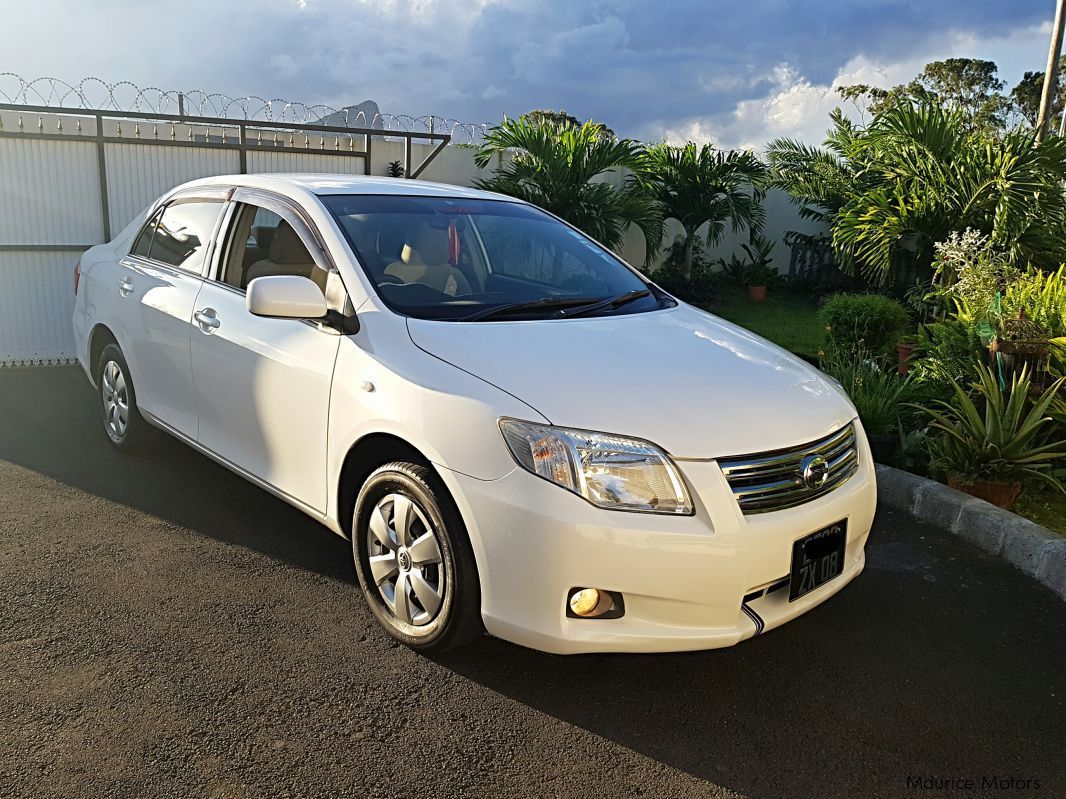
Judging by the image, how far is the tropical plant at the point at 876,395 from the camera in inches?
209

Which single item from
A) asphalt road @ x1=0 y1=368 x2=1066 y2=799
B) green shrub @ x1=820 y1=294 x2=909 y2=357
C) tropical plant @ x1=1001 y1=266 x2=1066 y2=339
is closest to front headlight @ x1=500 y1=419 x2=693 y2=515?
asphalt road @ x1=0 y1=368 x2=1066 y2=799

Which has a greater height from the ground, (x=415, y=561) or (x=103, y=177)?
(x=103, y=177)

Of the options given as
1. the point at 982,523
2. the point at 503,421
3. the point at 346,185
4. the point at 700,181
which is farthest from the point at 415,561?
the point at 700,181

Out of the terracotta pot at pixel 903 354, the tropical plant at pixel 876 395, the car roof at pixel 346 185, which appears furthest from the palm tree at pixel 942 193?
the car roof at pixel 346 185

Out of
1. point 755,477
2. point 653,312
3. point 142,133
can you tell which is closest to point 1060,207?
point 653,312

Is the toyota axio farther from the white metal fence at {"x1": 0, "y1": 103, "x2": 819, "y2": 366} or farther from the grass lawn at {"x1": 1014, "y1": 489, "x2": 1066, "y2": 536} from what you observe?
the white metal fence at {"x1": 0, "y1": 103, "x2": 819, "y2": 366}

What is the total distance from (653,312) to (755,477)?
122cm

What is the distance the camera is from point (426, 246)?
149 inches

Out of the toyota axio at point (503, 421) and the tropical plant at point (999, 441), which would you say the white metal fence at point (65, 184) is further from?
the tropical plant at point (999, 441)

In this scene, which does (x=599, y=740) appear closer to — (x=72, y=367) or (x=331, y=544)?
(x=331, y=544)

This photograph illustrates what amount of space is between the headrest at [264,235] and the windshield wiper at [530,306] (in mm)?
1126

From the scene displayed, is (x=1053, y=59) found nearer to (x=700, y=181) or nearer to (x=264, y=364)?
(x=700, y=181)

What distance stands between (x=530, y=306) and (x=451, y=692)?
148 cm

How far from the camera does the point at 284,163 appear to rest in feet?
28.5
